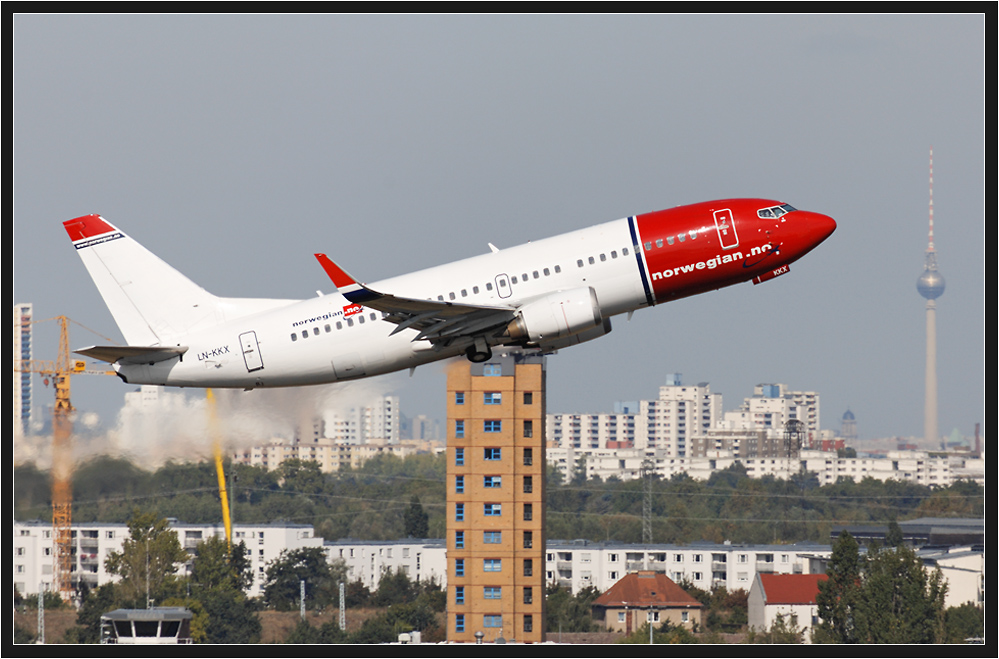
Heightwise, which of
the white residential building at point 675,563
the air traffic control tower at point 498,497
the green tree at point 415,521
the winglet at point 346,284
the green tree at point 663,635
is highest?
the winglet at point 346,284

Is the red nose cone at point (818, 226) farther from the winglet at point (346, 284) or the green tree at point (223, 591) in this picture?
the green tree at point (223, 591)

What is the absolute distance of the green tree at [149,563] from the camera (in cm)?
13550

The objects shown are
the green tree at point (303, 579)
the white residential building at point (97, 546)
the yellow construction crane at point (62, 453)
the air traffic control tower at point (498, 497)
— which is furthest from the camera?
the green tree at point (303, 579)

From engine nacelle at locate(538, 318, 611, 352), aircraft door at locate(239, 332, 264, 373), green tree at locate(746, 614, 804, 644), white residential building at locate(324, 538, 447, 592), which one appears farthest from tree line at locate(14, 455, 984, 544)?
engine nacelle at locate(538, 318, 611, 352)

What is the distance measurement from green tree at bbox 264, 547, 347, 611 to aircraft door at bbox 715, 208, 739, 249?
356 ft

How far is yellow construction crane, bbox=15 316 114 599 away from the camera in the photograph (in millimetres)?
81750

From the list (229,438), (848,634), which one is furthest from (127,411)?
(848,634)

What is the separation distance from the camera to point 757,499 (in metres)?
186

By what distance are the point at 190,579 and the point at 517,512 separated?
55196 millimetres

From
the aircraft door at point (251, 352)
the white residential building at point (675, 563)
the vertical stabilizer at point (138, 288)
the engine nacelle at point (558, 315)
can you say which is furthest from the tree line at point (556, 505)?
the engine nacelle at point (558, 315)

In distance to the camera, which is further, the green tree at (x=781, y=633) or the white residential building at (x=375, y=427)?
the white residential building at (x=375, y=427)

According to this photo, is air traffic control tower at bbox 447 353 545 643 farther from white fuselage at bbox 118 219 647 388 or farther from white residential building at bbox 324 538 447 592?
white fuselage at bbox 118 219 647 388

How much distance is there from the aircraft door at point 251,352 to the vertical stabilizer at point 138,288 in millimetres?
2918

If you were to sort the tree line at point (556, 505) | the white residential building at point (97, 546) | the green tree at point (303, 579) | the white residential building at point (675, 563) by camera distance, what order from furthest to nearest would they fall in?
the white residential building at point (675, 563) < the green tree at point (303, 579) < the white residential building at point (97, 546) < the tree line at point (556, 505)
